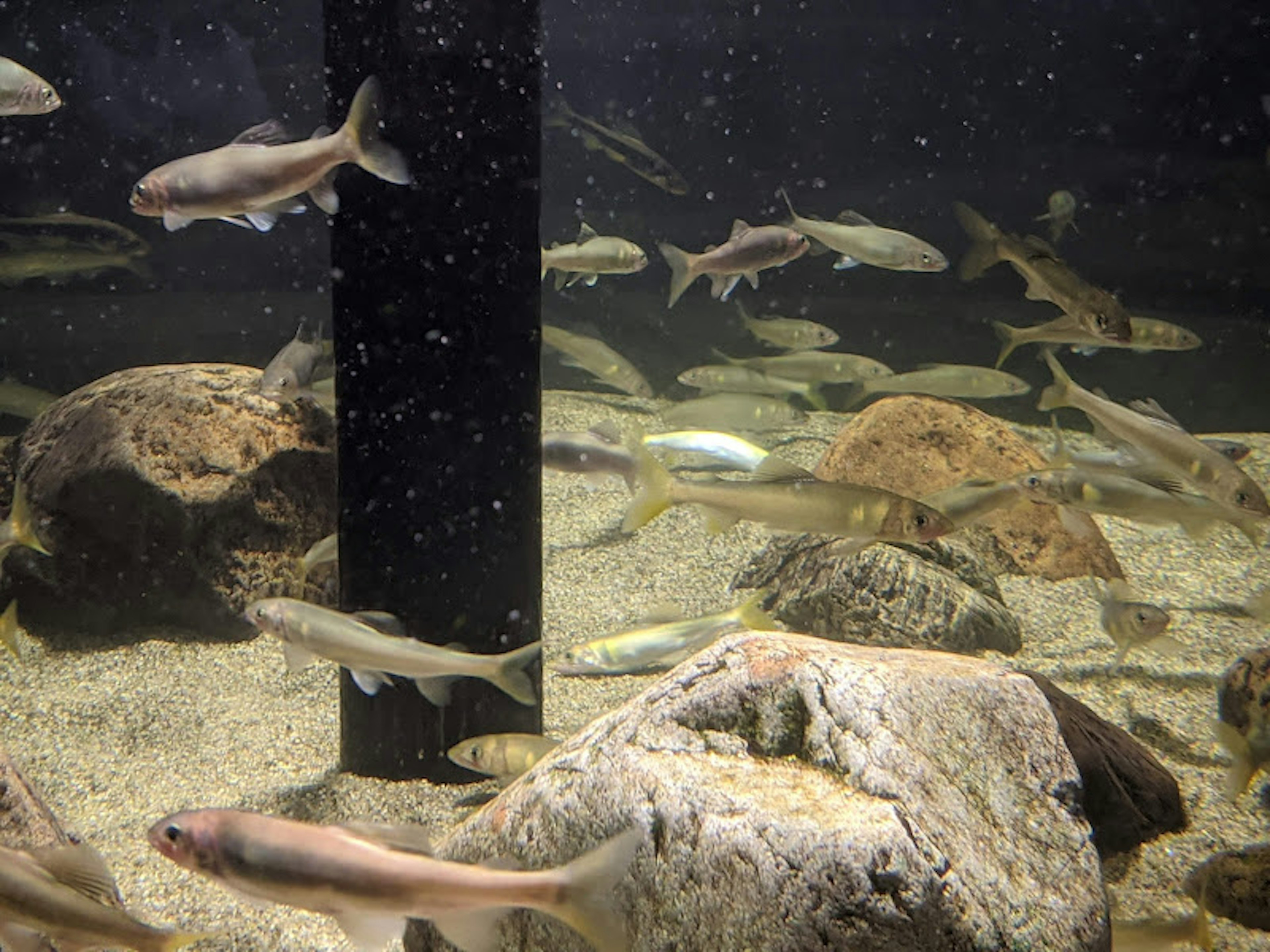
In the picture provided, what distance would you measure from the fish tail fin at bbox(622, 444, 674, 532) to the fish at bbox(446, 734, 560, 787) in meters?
1.42

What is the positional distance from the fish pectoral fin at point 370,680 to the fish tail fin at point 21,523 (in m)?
2.19

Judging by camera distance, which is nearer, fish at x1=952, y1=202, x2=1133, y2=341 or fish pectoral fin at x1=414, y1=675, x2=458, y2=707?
fish pectoral fin at x1=414, y1=675, x2=458, y2=707

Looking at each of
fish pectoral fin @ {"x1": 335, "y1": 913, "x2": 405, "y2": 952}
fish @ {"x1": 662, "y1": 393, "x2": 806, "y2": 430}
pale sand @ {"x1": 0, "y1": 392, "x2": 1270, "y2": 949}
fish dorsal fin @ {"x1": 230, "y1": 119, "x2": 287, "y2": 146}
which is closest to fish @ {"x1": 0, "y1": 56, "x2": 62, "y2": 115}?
fish dorsal fin @ {"x1": 230, "y1": 119, "x2": 287, "y2": 146}

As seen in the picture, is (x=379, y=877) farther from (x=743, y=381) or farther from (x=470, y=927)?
(x=743, y=381)

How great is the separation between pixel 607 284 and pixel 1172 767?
446 inches

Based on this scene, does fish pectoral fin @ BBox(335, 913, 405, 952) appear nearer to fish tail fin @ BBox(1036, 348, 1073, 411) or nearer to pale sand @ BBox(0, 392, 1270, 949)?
pale sand @ BBox(0, 392, 1270, 949)

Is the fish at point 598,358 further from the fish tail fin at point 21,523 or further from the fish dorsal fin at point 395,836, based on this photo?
the fish dorsal fin at point 395,836

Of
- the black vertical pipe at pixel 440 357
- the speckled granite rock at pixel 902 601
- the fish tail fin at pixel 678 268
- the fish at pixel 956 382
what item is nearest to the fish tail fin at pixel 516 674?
the black vertical pipe at pixel 440 357

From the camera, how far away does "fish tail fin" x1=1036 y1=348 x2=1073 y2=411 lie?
5.18 meters

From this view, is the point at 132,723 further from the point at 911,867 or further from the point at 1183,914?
the point at 1183,914

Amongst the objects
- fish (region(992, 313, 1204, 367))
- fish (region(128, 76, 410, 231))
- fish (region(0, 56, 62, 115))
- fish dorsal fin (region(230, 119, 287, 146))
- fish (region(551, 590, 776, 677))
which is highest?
fish (region(0, 56, 62, 115))

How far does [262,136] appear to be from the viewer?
3594 mm

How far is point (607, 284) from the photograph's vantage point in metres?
14.0

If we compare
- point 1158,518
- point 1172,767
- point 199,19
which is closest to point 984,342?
point 1158,518
